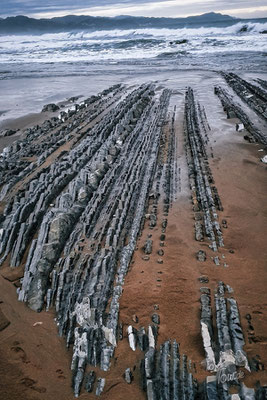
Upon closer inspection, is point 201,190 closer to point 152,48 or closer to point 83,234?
point 83,234

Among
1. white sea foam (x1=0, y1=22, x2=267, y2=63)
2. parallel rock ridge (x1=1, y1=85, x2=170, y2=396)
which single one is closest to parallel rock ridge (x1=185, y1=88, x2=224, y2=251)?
parallel rock ridge (x1=1, y1=85, x2=170, y2=396)

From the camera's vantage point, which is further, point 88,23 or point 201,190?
point 88,23

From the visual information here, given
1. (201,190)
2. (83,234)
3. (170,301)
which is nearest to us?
(170,301)

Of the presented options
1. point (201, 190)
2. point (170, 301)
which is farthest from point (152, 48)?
point (170, 301)

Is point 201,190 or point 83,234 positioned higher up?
point 201,190

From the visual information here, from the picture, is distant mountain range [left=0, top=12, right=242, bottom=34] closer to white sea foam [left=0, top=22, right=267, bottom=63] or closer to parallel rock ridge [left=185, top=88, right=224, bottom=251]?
white sea foam [left=0, top=22, right=267, bottom=63]

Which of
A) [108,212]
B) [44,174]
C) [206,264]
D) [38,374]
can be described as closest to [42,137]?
[44,174]

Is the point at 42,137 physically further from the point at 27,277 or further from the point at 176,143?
the point at 27,277
